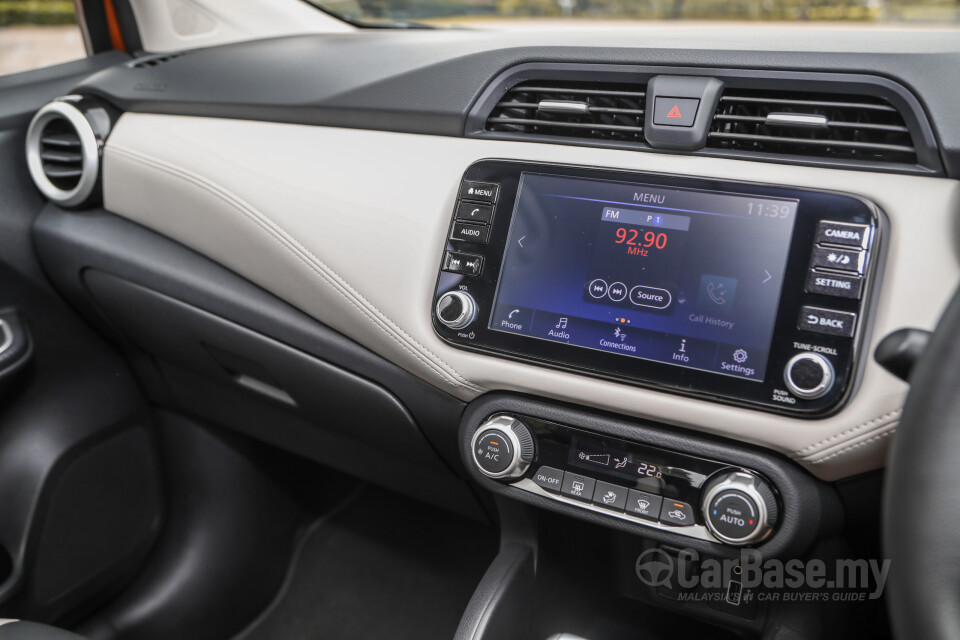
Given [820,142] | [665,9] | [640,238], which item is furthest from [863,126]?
[665,9]

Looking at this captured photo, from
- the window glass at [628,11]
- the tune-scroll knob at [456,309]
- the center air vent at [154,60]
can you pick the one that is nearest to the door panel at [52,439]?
the center air vent at [154,60]

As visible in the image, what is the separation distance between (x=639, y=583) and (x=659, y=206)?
0.63 meters

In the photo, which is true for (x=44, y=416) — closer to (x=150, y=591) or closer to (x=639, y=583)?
(x=150, y=591)

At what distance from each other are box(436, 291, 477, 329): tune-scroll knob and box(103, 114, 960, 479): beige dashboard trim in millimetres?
30

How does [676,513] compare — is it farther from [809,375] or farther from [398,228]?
[398,228]

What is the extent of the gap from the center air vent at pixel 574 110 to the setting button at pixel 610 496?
415 millimetres

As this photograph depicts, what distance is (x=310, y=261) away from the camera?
3.90ft

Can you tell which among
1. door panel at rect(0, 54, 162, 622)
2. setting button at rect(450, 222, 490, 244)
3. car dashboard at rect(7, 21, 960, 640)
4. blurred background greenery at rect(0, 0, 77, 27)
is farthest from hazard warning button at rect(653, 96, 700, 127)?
blurred background greenery at rect(0, 0, 77, 27)

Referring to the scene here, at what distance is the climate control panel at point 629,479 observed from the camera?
920 mm

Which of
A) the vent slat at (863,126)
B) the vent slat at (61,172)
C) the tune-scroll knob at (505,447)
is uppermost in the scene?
the vent slat at (863,126)

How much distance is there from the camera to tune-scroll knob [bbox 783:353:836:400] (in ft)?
2.78

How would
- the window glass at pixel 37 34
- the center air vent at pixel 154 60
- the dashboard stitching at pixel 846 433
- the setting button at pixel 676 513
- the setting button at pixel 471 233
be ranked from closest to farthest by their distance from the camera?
the dashboard stitching at pixel 846 433, the setting button at pixel 676 513, the setting button at pixel 471 233, the center air vent at pixel 154 60, the window glass at pixel 37 34

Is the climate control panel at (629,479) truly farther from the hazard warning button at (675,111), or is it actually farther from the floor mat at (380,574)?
the floor mat at (380,574)

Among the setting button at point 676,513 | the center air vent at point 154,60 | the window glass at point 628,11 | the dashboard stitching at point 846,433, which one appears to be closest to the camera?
the dashboard stitching at point 846,433
